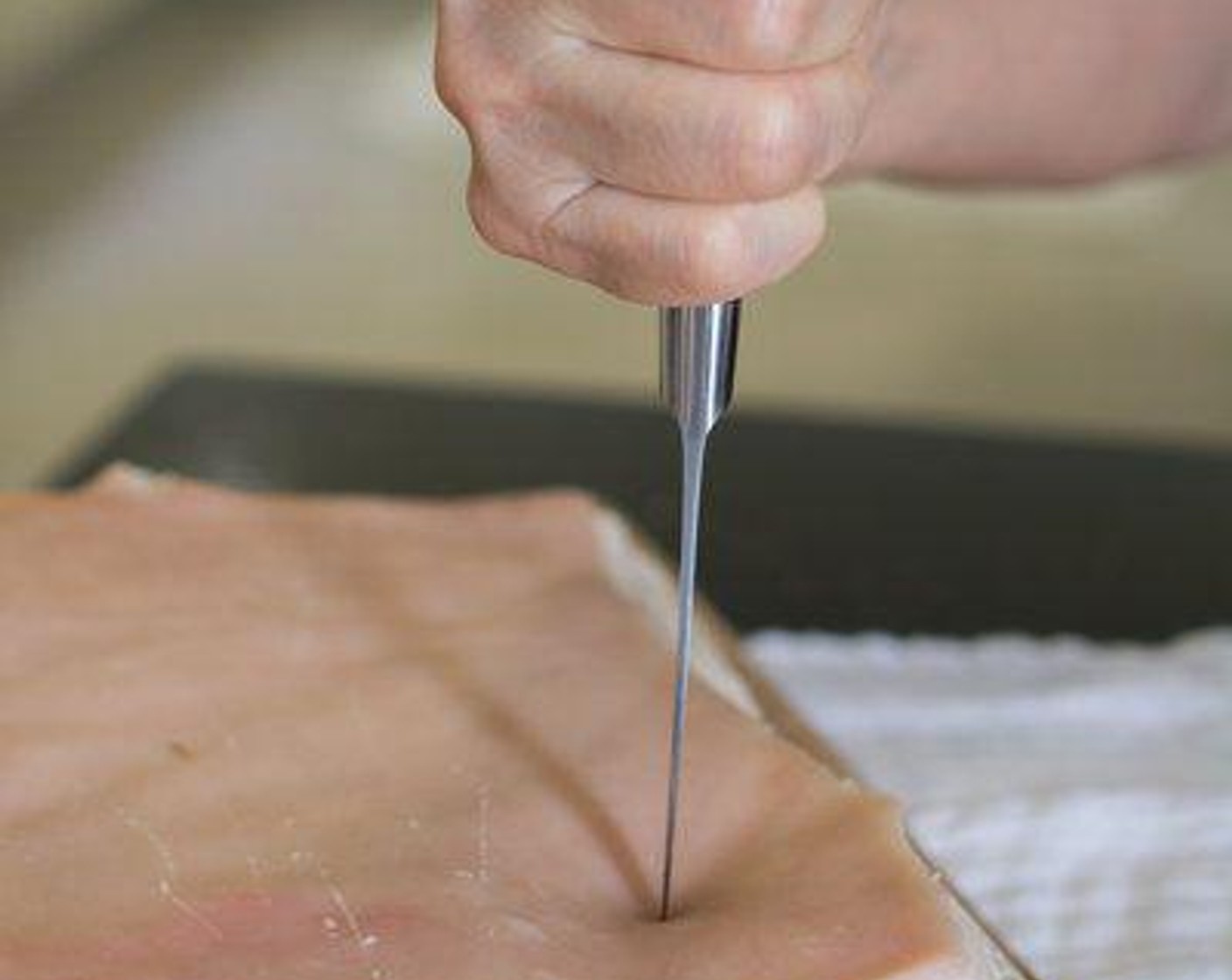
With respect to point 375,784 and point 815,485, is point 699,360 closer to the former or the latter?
point 375,784

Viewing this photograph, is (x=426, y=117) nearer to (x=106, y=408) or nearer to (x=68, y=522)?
(x=106, y=408)

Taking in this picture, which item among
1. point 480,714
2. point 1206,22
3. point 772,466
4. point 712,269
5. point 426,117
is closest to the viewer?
point 712,269

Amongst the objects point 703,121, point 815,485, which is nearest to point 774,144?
point 703,121

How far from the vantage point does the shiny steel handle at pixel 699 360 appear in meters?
0.64

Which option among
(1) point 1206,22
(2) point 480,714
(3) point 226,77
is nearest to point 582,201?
(2) point 480,714

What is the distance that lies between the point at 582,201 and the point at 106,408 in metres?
1.92

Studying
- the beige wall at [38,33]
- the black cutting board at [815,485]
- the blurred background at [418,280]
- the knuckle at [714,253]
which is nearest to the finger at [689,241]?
the knuckle at [714,253]

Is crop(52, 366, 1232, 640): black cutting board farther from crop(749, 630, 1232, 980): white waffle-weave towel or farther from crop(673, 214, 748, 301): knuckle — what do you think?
crop(673, 214, 748, 301): knuckle

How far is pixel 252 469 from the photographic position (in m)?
1.33

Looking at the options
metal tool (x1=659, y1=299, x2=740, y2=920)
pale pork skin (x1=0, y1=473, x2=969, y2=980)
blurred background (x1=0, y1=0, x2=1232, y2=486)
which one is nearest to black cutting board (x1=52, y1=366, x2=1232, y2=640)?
pale pork skin (x1=0, y1=473, x2=969, y2=980)

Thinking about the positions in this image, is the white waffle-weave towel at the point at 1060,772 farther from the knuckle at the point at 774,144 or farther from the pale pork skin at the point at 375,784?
the knuckle at the point at 774,144

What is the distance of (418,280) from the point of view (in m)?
2.89

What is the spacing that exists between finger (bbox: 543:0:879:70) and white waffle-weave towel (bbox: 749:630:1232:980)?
16.9 inches

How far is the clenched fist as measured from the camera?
0.59 metres
